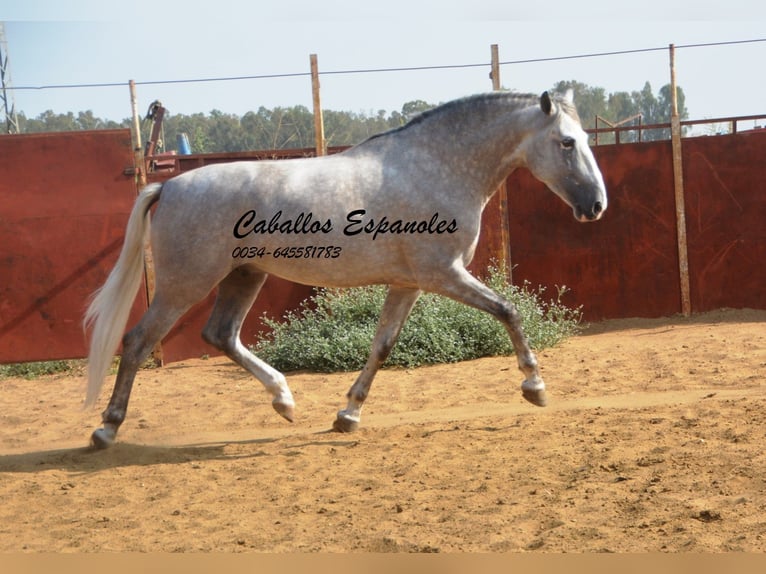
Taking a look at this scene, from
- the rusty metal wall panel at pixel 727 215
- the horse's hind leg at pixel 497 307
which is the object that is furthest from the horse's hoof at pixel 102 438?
the rusty metal wall panel at pixel 727 215

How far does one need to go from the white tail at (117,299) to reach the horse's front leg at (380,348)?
4.87 ft

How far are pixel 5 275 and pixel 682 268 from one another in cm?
752

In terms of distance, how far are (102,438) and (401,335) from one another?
363 cm

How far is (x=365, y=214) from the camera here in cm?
562

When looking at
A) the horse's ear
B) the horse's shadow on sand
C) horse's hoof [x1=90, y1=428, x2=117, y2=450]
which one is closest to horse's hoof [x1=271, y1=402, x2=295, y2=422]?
the horse's shadow on sand

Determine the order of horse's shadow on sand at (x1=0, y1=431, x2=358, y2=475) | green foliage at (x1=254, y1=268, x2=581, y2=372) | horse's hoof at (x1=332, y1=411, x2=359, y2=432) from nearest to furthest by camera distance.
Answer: horse's shadow on sand at (x1=0, y1=431, x2=358, y2=475) → horse's hoof at (x1=332, y1=411, x2=359, y2=432) → green foliage at (x1=254, y1=268, x2=581, y2=372)

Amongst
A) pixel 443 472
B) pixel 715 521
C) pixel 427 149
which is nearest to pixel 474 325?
pixel 427 149

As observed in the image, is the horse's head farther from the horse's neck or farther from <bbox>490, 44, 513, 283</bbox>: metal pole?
<bbox>490, 44, 513, 283</bbox>: metal pole

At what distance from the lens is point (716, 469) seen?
423 cm

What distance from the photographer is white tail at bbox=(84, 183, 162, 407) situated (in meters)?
5.77

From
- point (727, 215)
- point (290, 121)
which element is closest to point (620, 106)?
point (290, 121)

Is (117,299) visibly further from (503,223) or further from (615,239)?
(615,239)

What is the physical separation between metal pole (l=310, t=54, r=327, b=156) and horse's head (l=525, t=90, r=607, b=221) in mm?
4458

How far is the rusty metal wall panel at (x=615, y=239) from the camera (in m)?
11.1
